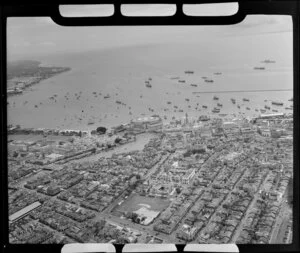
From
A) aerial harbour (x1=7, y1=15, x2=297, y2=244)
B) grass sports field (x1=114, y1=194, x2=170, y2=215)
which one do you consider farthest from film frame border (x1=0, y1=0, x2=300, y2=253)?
grass sports field (x1=114, y1=194, x2=170, y2=215)

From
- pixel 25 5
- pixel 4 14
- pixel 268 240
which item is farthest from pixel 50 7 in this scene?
pixel 268 240

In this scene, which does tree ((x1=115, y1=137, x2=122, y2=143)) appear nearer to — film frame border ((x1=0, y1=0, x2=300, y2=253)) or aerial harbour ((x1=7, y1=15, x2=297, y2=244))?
aerial harbour ((x1=7, y1=15, x2=297, y2=244))

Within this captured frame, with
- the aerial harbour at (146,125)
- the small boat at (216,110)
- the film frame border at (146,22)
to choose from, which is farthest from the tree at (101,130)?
the small boat at (216,110)

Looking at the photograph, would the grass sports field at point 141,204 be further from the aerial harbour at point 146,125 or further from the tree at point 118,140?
the tree at point 118,140

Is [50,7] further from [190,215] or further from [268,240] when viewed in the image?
[268,240]

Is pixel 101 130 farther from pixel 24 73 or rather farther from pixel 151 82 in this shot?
pixel 24 73

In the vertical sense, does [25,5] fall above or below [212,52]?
above
